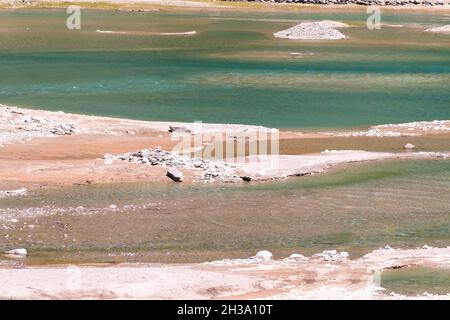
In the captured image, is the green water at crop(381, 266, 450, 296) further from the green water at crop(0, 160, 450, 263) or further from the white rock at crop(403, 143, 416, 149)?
the white rock at crop(403, 143, 416, 149)

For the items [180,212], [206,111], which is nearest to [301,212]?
[180,212]

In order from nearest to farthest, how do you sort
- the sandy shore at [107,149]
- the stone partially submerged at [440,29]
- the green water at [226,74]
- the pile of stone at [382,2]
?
the sandy shore at [107,149] → the green water at [226,74] → the stone partially submerged at [440,29] → the pile of stone at [382,2]

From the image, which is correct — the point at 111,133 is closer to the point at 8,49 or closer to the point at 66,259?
the point at 66,259

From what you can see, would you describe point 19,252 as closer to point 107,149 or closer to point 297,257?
point 297,257

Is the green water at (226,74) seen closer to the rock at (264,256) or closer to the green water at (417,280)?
the rock at (264,256)

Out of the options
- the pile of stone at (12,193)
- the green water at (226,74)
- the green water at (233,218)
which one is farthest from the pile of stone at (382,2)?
the pile of stone at (12,193)
